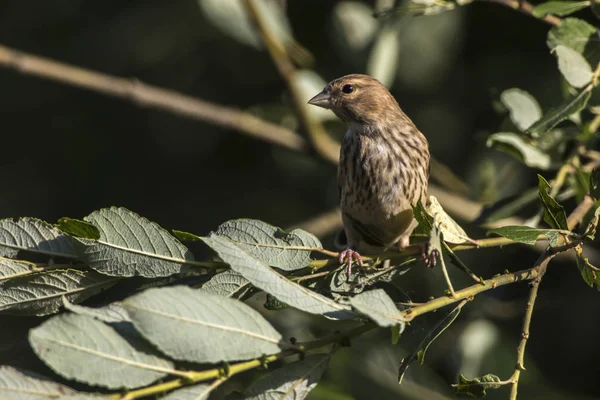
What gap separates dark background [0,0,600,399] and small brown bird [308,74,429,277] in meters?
0.36

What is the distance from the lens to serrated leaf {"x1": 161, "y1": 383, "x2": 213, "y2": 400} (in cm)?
230

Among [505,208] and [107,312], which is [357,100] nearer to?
[505,208]

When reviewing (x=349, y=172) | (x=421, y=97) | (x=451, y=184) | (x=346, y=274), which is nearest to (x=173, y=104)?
(x=349, y=172)

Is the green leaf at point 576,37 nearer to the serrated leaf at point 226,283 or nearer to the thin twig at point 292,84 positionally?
the serrated leaf at point 226,283

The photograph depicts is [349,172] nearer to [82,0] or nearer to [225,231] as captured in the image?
[225,231]

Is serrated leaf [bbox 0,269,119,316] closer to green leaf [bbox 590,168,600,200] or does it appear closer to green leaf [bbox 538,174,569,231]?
green leaf [bbox 538,174,569,231]

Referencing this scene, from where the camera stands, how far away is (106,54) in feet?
28.2

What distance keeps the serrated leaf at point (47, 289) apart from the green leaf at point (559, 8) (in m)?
1.85

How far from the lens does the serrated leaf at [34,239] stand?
2.81 metres

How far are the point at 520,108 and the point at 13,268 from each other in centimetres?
225

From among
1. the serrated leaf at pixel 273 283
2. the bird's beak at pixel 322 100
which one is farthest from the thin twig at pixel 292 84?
the serrated leaf at pixel 273 283

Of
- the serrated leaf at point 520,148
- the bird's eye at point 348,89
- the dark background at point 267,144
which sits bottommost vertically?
the dark background at point 267,144

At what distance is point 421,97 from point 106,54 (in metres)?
3.22

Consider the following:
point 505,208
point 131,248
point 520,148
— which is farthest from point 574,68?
point 131,248
